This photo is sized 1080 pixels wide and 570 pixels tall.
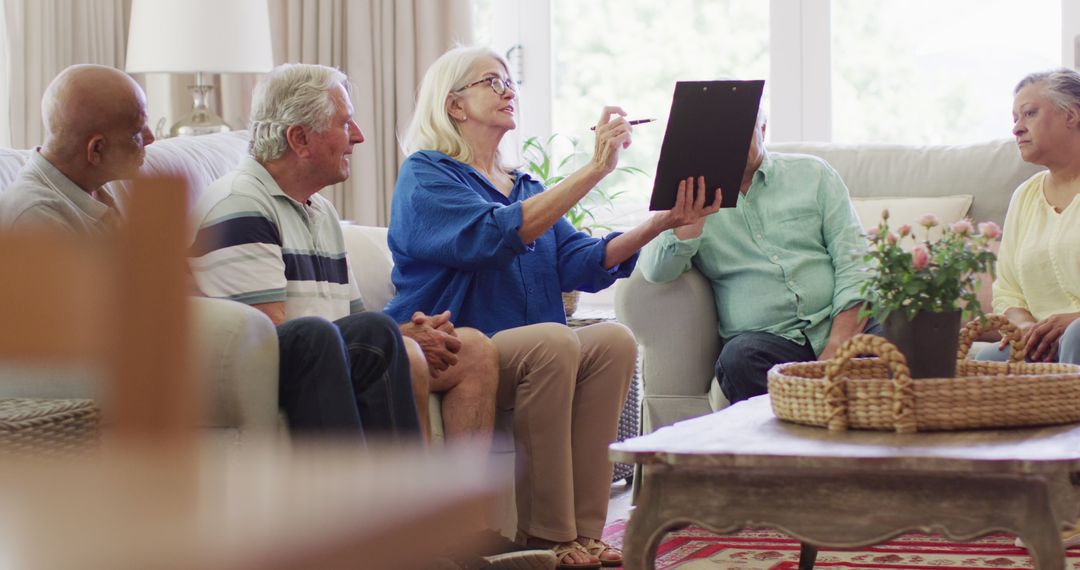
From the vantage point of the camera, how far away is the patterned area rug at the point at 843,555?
241 centimetres

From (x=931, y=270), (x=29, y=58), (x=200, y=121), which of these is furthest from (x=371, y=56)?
(x=931, y=270)

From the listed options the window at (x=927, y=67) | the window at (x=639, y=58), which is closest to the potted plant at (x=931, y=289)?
the window at (x=927, y=67)

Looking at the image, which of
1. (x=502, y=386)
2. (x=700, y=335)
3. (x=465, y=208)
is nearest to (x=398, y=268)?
(x=465, y=208)

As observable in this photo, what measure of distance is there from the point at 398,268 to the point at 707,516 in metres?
1.31

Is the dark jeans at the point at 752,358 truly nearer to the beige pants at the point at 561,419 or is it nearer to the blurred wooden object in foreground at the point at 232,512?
the beige pants at the point at 561,419

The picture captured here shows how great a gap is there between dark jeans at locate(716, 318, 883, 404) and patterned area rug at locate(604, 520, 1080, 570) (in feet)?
1.03

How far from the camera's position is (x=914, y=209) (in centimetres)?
333

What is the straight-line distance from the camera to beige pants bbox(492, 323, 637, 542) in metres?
2.45

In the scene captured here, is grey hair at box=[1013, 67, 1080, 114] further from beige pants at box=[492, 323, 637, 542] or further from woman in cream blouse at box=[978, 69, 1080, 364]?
beige pants at box=[492, 323, 637, 542]

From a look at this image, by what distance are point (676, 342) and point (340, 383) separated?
1.11 meters

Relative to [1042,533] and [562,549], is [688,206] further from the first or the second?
[1042,533]

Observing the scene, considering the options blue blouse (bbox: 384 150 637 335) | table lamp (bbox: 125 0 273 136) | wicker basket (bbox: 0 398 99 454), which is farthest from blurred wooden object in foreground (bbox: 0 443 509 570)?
table lamp (bbox: 125 0 273 136)

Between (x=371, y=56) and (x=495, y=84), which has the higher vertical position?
(x=371, y=56)

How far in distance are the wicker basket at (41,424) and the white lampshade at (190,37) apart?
7.86 ft
